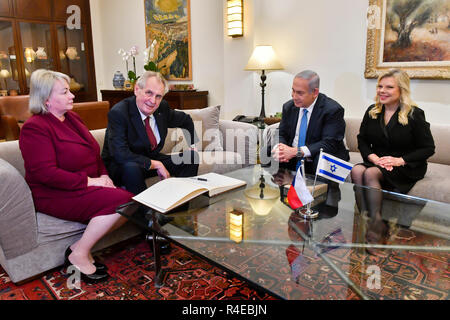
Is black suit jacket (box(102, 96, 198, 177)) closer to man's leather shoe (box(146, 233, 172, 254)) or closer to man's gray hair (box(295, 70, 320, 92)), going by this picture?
man's leather shoe (box(146, 233, 172, 254))

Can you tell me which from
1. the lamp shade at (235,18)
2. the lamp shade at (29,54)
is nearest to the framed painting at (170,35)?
the lamp shade at (235,18)

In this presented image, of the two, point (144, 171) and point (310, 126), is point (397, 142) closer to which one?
point (310, 126)

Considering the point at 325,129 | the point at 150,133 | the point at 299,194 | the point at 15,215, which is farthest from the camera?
the point at 325,129

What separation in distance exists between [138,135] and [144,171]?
28 centimetres

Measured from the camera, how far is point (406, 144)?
2627mm

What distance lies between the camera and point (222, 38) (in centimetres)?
514

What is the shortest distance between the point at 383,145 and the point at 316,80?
Result: 2.37 feet

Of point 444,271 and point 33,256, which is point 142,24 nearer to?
point 33,256

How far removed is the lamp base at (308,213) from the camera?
1.86m

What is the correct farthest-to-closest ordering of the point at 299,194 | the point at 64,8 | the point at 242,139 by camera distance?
the point at 64,8 → the point at 242,139 → the point at 299,194

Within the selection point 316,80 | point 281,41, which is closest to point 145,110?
point 316,80

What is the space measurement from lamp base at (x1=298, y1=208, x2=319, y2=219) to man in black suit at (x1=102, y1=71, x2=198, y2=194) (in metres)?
1.00

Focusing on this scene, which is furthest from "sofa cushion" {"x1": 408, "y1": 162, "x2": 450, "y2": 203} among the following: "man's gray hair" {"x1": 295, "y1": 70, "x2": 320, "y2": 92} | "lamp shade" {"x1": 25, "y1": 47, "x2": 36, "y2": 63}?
"lamp shade" {"x1": 25, "y1": 47, "x2": 36, "y2": 63}

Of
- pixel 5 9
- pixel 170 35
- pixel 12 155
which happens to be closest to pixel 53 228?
pixel 12 155
